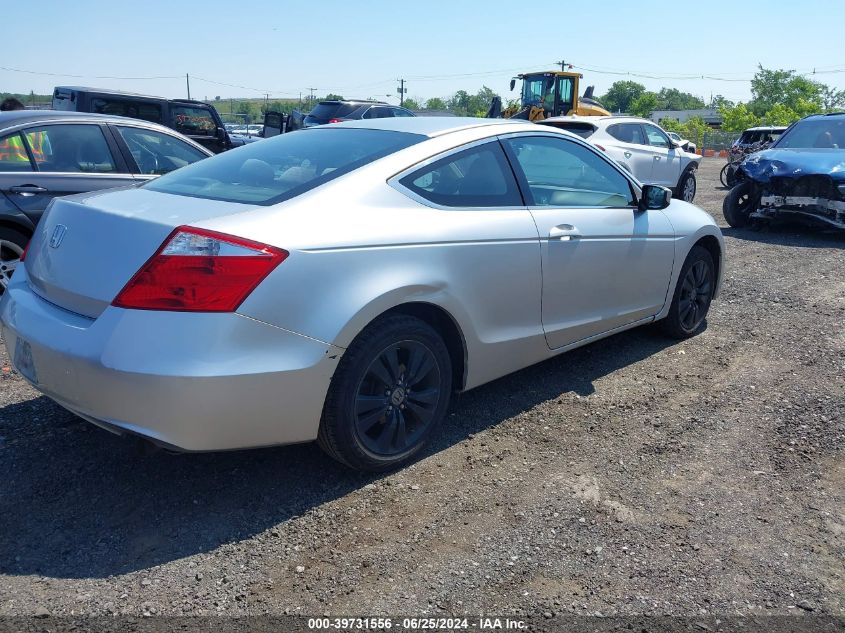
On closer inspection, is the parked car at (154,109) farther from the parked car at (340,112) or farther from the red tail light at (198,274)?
the red tail light at (198,274)

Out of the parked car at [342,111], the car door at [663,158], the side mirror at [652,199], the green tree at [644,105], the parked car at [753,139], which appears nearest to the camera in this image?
the side mirror at [652,199]

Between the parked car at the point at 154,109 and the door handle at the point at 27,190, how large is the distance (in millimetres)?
6459

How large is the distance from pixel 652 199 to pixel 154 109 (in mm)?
10229

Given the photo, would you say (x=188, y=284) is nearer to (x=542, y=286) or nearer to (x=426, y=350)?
(x=426, y=350)

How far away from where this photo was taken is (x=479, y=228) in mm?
3619

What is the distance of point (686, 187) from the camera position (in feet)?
50.7

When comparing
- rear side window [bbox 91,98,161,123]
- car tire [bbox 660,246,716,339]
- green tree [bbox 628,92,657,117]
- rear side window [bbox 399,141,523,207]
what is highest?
green tree [bbox 628,92,657,117]

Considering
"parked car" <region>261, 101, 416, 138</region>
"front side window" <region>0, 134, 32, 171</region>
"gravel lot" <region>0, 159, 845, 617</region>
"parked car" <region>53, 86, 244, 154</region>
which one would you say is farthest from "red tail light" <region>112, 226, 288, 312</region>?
"parked car" <region>261, 101, 416, 138</region>

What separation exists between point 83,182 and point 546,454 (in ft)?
14.3

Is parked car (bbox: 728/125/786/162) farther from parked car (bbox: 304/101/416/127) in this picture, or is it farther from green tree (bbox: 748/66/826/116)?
green tree (bbox: 748/66/826/116)

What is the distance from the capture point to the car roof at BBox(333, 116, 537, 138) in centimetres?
388

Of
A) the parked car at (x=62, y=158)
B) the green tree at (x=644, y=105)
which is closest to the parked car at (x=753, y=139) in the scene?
the parked car at (x=62, y=158)

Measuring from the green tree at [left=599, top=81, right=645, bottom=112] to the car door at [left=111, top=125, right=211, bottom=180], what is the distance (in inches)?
5695

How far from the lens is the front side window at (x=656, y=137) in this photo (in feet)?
47.2
